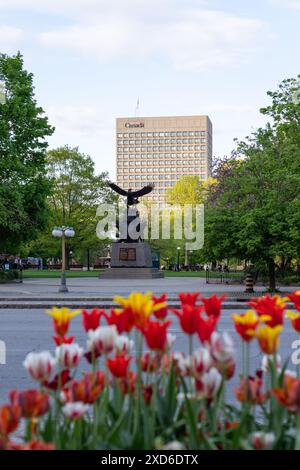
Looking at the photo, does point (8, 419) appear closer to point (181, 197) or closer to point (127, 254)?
point (127, 254)

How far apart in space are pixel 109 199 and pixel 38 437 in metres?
72.4

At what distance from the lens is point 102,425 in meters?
2.96

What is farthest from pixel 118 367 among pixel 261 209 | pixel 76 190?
pixel 76 190

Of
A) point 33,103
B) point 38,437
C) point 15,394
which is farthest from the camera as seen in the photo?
point 33,103

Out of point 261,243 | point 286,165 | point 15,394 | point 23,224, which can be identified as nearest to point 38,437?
point 15,394

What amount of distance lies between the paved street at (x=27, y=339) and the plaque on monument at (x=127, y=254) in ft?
118

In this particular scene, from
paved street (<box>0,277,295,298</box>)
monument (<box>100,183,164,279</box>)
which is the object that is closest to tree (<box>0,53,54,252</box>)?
paved street (<box>0,277,295,298</box>)

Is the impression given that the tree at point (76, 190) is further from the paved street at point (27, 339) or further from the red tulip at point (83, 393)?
the red tulip at point (83, 393)

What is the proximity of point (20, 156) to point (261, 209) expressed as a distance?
22.6 m

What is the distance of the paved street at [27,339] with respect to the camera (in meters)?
9.01

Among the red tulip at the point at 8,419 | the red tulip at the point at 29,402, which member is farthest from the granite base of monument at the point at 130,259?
the red tulip at the point at 8,419

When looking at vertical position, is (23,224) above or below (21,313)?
above

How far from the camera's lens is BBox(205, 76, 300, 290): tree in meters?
26.0
